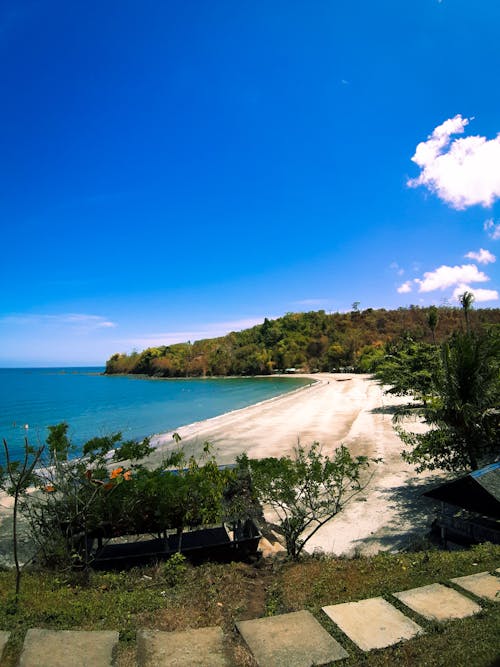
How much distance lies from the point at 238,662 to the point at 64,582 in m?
3.32

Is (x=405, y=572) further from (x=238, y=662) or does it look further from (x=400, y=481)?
(x=400, y=481)

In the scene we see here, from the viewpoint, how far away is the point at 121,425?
34750mm

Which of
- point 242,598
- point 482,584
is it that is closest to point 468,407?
point 482,584

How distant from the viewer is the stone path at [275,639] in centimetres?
300

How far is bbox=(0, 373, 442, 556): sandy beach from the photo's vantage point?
30.7ft

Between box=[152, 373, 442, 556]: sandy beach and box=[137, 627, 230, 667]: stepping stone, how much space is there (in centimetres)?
586

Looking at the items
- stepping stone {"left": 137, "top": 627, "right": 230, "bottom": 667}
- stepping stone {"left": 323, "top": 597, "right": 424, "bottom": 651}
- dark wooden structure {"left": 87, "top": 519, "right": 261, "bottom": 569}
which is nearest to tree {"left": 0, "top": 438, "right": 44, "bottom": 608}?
dark wooden structure {"left": 87, "top": 519, "right": 261, "bottom": 569}

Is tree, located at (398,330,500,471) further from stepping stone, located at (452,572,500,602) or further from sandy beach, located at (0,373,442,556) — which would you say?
stepping stone, located at (452,572,500,602)

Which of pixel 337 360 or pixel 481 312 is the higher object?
pixel 481 312

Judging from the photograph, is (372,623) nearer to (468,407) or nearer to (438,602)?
(438,602)

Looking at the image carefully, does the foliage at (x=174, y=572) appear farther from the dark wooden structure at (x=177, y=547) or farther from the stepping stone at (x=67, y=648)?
the stepping stone at (x=67, y=648)

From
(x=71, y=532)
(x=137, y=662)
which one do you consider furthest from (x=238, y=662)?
(x=71, y=532)

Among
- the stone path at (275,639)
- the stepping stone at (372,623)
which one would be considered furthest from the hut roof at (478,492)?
the stepping stone at (372,623)

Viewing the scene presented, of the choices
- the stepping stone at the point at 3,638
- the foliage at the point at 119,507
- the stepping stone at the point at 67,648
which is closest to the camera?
the stepping stone at the point at 67,648
